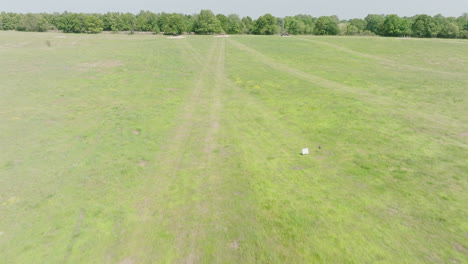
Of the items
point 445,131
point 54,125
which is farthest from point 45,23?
point 445,131

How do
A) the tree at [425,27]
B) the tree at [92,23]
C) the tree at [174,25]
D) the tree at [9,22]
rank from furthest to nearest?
1. the tree at [9,22]
2. the tree at [92,23]
3. the tree at [174,25]
4. the tree at [425,27]

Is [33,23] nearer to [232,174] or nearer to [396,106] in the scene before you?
[232,174]

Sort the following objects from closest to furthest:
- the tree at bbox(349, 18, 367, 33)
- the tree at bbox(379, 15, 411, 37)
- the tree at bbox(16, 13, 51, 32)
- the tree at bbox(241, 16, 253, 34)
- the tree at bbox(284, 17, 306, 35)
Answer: the tree at bbox(379, 15, 411, 37)
the tree at bbox(16, 13, 51, 32)
the tree at bbox(241, 16, 253, 34)
the tree at bbox(284, 17, 306, 35)
the tree at bbox(349, 18, 367, 33)

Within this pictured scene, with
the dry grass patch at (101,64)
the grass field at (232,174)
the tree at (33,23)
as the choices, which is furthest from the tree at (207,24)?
the grass field at (232,174)

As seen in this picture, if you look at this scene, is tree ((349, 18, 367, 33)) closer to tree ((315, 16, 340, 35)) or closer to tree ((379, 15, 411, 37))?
tree ((315, 16, 340, 35))

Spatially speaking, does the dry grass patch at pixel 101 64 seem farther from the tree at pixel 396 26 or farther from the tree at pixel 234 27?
the tree at pixel 396 26

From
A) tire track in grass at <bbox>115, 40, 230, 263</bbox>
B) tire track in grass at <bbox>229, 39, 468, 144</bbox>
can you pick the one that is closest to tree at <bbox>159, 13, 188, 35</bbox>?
tire track in grass at <bbox>229, 39, 468, 144</bbox>
